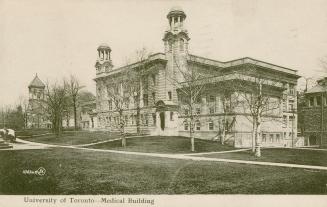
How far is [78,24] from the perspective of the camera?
36.4 feet

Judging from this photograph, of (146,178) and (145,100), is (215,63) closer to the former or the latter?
(145,100)

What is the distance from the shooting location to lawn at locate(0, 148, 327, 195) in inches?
371

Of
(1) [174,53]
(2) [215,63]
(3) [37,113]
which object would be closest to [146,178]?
Answer: (2) [215,63]

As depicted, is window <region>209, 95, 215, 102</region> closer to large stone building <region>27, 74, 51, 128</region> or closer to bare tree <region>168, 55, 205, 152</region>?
bare tree <region>168, 55, 205, 152</region>

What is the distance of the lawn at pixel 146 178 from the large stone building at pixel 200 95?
7552mm

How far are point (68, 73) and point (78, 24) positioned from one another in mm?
2102

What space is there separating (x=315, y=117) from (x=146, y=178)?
43.7ft

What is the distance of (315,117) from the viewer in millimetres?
19266

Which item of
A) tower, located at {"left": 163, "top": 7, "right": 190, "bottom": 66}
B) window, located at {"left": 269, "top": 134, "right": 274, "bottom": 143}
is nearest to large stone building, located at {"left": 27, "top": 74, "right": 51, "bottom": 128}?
tower, located at {"left": 163, "top": 7, "right": 190, "bottom": 66}

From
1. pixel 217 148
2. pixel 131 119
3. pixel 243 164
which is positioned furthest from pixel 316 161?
pixel 131 119

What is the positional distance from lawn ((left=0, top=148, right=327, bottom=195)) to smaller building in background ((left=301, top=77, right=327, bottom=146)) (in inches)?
337

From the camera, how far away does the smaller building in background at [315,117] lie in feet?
59.8
